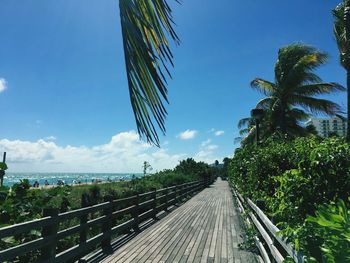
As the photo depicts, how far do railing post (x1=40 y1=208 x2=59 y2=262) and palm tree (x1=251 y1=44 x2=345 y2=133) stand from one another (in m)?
17.8

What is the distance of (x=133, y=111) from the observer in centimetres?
147

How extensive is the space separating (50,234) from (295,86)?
20132 mm

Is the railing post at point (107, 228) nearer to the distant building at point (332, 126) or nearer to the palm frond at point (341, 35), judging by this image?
the palm frond at point (341, 35)

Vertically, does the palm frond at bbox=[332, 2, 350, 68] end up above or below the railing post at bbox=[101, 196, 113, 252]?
above

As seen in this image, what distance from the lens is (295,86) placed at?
73.0ft

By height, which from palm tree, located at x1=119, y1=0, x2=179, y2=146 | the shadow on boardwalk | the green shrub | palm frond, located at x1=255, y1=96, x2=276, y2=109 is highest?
palm frond, located at x1=255, y1=96, x2=276, y2=109

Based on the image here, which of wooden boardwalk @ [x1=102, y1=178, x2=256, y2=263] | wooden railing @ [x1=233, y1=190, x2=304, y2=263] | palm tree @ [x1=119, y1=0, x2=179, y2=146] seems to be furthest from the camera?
wooden boardwalk @ [x1=102, y1=178, x2=256, y2=263]

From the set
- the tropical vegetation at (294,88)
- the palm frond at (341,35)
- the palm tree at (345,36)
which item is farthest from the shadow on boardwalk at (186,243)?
the tropical vegetation at (294,88)

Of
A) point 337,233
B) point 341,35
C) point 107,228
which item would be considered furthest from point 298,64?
point 337,233

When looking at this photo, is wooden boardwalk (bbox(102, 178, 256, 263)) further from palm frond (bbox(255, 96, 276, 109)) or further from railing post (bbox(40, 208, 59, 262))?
palm frond (bbox(255, 96, 276, 109))

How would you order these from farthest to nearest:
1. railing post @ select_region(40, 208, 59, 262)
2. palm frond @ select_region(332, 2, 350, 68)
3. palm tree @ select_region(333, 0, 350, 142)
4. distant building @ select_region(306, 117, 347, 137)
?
distant building @ select_region(306, 117, 347, 137) < palm frond @ select_region(332, 2, 350, 68) < palm tree @ select_region(333, 0, 350, 142) < railing post @ select_region(40, 208, 59, 262)

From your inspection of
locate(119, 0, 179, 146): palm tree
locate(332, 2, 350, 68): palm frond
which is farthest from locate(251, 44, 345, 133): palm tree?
locate(119, 0, 179, 146): palm tree

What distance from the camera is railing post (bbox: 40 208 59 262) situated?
4834 millimetres

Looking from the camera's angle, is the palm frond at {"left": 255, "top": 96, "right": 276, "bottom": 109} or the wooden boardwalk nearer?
the wooden boardwalk
